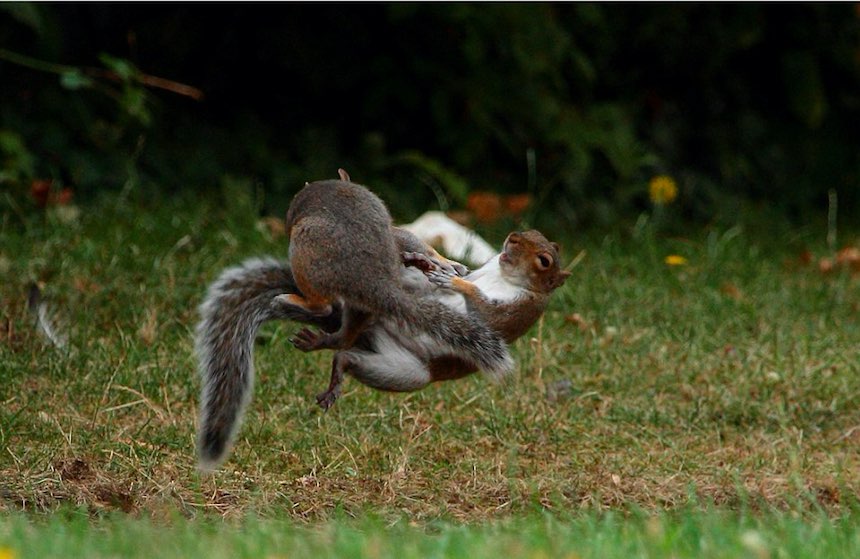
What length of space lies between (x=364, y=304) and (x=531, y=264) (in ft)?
1.81

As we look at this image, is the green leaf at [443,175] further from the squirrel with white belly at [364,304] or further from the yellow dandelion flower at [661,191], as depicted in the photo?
the squirrel with white belly at [364,304]

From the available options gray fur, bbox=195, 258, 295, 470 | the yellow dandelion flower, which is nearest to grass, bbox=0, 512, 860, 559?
gray fur, bbox=195, 258, 295, 470

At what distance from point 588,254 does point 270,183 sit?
7.05 feet

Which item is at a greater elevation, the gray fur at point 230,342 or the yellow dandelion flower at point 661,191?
the gray fur at point 230,342

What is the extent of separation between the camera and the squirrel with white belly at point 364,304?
3.95 m

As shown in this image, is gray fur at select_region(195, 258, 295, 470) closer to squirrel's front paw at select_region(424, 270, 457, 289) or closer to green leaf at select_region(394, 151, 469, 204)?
squirrel's front paw at select_region(424, 270, 457, 289)

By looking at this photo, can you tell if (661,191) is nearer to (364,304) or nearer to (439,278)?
(439,278)

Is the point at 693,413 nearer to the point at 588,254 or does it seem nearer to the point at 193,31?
the point at 588,254

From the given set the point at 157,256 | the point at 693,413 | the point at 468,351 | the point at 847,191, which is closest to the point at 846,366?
the point at 693,413

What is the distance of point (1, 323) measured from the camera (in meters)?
6.11

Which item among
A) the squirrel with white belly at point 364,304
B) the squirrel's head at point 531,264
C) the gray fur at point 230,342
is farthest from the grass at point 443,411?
the squirrel's head at point 531,264

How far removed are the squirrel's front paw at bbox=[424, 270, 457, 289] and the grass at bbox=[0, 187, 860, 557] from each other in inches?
28.4

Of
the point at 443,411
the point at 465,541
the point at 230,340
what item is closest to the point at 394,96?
the point at 443,411

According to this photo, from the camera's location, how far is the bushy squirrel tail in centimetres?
417
